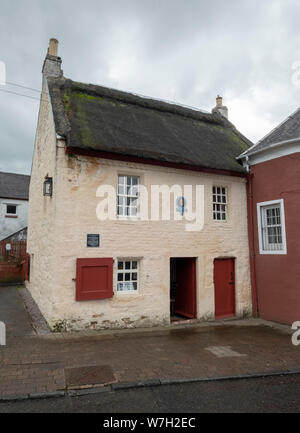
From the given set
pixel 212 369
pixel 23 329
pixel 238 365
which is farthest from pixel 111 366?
pixel 23 329

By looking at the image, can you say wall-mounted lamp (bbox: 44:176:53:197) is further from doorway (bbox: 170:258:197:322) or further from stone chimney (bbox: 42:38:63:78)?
doorway (bbox: 170:258:197:322)

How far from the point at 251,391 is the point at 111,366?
2.72 m

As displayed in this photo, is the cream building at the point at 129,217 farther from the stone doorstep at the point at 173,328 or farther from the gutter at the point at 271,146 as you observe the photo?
→ the gutter at the point at 271,146

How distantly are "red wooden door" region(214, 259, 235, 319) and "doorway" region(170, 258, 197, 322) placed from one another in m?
0.92

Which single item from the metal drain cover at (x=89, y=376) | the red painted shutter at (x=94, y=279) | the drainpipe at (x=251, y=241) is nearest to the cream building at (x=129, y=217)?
the red painted shutter at (x=94, y=279)

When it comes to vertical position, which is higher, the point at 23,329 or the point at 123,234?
the point at 123,234

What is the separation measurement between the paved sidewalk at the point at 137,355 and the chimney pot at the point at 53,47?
1009cm

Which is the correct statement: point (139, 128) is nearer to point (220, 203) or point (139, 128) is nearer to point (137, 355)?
point (220, 203)

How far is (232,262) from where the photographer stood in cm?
1141

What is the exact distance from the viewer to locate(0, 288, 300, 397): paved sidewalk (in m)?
5.57

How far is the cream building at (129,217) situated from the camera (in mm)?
8788

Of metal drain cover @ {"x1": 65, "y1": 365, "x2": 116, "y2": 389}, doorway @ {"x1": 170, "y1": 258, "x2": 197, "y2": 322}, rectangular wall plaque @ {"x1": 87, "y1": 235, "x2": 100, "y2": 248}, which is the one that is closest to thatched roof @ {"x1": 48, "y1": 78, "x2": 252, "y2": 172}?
rectangular wall plaque @ {"x1": 87, "y1": 235, "x2": 100, "y2": 248}

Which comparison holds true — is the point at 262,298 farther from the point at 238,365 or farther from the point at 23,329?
the point at 23,329

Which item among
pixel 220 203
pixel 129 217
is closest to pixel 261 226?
pixel 220 203
